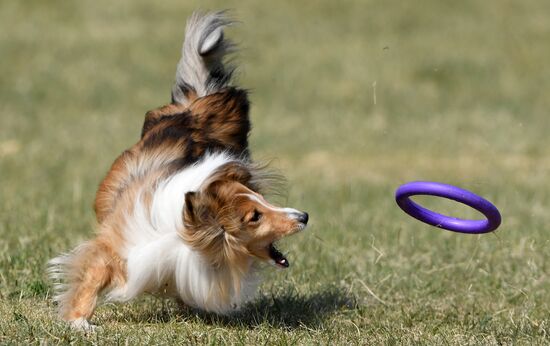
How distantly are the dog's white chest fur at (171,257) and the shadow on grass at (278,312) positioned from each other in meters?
0.26

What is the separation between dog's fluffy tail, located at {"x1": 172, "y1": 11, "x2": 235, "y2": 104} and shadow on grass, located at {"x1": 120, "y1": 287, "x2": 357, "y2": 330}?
1.59 meters

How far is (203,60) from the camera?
23.4 feet

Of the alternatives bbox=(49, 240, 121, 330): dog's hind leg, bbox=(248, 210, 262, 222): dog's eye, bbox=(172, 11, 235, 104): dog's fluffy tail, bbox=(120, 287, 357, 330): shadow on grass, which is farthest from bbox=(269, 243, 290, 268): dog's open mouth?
bbox=(172, 11, 235, 104): dog's fluffy tail

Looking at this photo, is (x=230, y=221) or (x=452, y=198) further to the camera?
(x=452, y=198)

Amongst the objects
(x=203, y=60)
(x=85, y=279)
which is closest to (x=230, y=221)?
(x=85, y=279)

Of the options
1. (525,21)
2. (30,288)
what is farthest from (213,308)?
(525,21)

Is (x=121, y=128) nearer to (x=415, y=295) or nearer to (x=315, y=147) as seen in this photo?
(x=315, y=147)

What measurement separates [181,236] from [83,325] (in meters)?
0.72

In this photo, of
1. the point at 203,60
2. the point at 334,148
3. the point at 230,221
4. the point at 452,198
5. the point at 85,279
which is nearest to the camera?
the point at 230,221

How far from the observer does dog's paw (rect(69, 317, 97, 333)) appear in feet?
17.2

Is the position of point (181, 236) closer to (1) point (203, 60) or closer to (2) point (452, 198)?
(2) point (452, 198)

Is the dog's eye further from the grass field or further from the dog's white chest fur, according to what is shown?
the grass field

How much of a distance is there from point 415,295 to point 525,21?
14.6 m

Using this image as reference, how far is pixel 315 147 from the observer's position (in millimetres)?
14508
